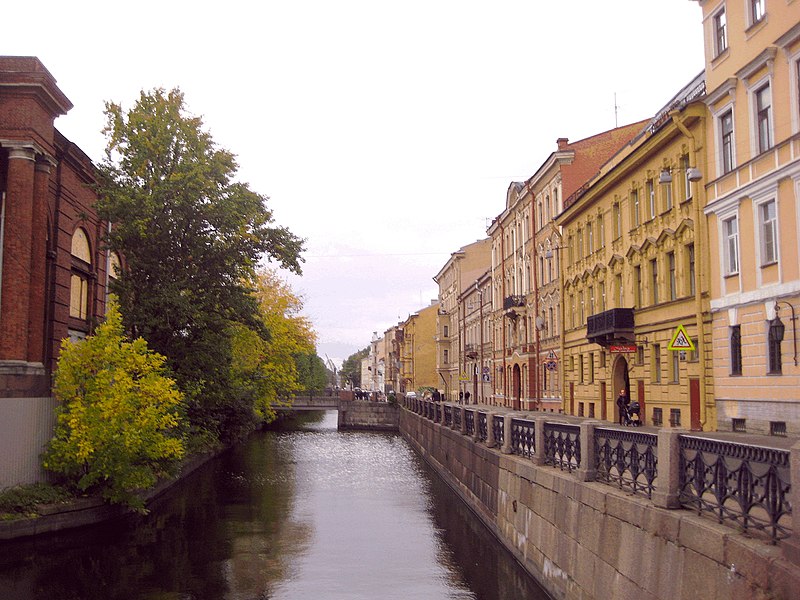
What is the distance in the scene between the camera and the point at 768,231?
20797 mm

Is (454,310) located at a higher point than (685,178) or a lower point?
higher

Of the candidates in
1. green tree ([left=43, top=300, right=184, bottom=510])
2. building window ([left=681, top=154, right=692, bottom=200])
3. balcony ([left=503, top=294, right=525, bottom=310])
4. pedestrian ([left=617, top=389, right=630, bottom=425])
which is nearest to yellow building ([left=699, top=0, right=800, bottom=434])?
building window ([left=681, top=154, right=692, bottom=200])

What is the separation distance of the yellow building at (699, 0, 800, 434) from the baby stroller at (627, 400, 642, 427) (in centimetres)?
419

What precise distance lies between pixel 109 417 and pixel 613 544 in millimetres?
13300

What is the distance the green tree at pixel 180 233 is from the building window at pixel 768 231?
45.1 ft

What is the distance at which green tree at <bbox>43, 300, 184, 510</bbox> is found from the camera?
1911cm

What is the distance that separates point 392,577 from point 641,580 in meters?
7.49

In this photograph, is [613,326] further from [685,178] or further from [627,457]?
[627,457]

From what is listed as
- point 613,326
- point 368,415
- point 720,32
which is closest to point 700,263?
point 613,326

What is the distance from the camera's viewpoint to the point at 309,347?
1932 inches

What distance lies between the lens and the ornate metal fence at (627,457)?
9656 mm

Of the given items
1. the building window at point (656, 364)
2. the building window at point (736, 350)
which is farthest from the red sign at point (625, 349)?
the building window at point (736, 350)

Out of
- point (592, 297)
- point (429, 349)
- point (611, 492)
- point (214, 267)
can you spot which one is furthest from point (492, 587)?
point (429, 349)

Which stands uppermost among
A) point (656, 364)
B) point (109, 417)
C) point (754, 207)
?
point (754, 207)
